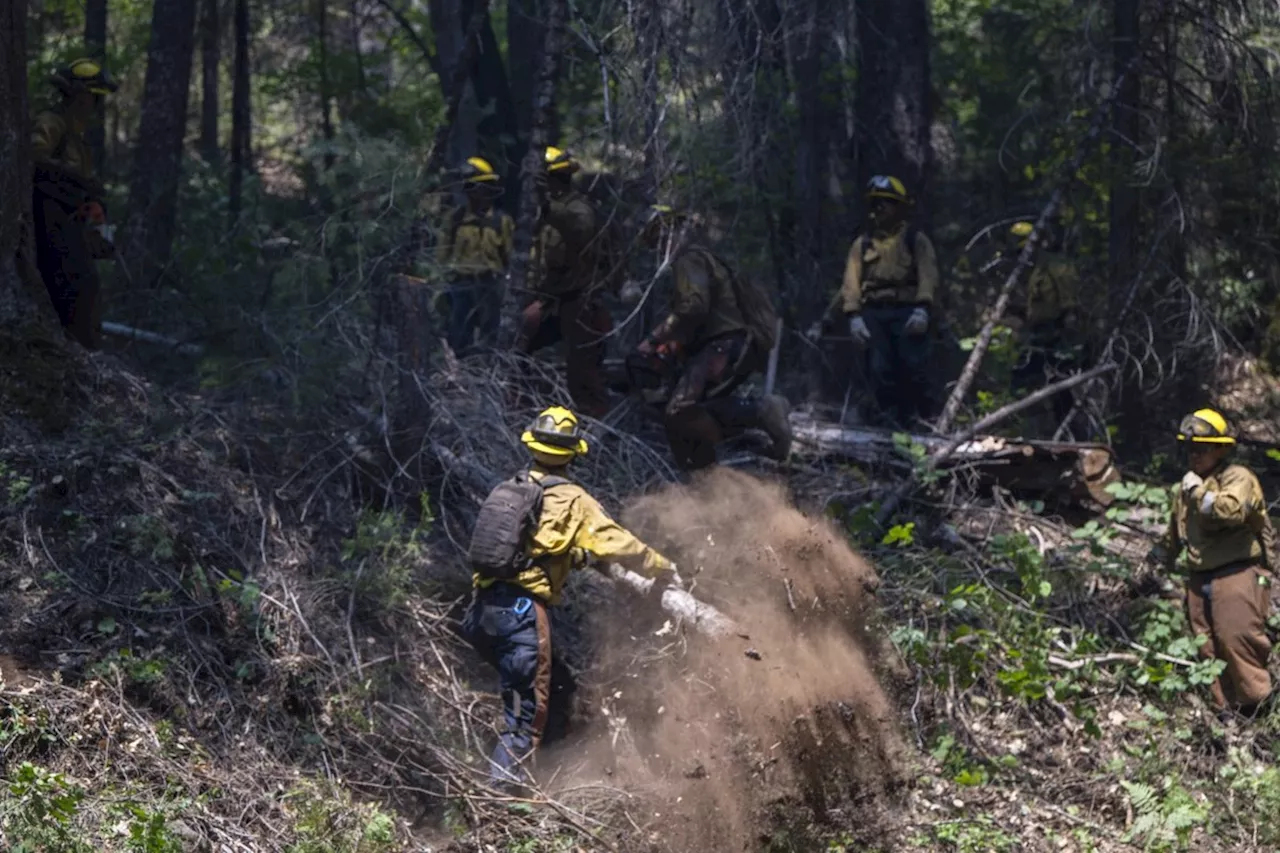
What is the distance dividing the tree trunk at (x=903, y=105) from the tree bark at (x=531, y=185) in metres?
3.54

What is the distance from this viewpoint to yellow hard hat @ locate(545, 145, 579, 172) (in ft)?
36.6

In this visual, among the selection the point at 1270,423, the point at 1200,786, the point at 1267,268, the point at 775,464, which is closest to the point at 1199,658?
the point at 1200,786

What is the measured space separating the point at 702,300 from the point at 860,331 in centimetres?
224

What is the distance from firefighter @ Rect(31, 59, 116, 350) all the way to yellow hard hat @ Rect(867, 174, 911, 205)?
571 centimetres

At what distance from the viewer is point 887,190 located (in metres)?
12.1

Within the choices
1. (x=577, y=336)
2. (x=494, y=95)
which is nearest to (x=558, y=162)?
(x=577, y=336)

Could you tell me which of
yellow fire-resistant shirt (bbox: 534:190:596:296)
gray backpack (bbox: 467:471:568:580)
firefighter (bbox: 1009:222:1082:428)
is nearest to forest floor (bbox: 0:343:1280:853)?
gray backpack (bbox: 467:471:568:580)

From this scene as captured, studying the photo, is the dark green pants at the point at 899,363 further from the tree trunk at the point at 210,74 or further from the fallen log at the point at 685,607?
the tree trunk at the point at 210,74

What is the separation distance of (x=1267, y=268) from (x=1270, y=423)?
1.38m

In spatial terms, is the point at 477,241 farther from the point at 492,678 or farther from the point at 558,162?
the point at 492,678

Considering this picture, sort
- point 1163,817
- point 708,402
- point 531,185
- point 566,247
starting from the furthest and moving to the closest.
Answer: point 566,247 < point 531,185 < point 708,402 < point 1163,817

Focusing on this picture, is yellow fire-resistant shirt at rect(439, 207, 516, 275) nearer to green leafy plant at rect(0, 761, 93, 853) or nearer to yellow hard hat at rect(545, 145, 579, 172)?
yellow hard hat at rect(545, 145, 579, 172)

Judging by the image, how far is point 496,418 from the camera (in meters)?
10.2

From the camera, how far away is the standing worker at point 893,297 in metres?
12.2
